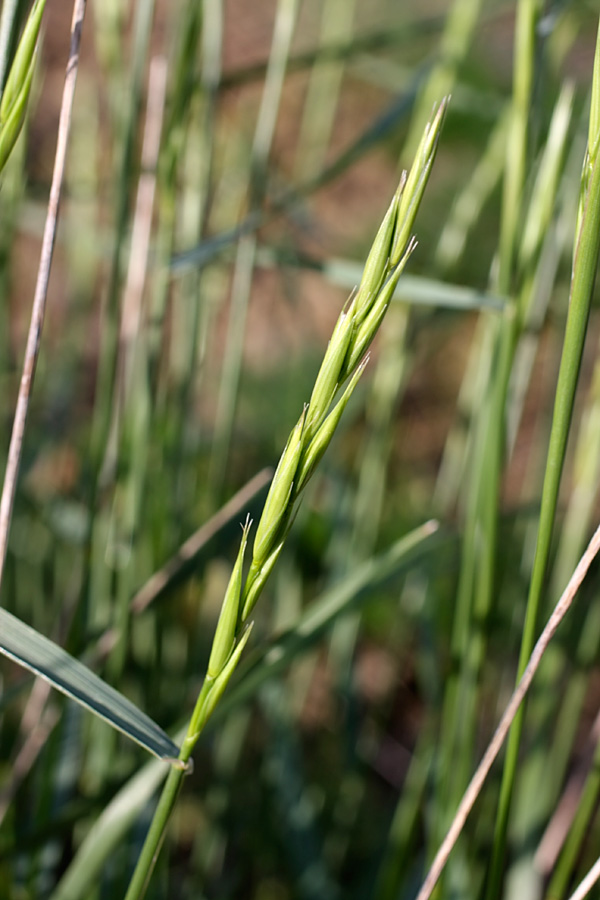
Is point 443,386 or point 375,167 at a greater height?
point 375,167

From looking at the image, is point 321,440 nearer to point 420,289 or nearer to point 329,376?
point 329,376

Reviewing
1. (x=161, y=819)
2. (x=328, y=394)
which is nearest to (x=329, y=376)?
(x=328, y=394)

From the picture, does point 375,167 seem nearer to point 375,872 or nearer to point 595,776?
point 375,872

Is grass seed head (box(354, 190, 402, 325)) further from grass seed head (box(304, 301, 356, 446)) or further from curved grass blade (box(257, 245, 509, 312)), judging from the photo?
curved grass blade (box(257, 245, 509, 312))

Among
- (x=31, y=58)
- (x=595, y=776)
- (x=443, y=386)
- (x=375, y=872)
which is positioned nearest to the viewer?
(x=31, y=58)

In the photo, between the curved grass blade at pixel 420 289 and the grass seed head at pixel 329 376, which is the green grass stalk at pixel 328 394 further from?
the curved grass blade at pixel 420 289

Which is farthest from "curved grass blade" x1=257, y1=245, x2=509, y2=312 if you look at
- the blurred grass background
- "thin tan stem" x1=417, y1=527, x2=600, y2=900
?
"thin tan stem" x1=417, y1=527, x2=600, y2=900

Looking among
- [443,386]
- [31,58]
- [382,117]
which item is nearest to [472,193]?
[382,117]

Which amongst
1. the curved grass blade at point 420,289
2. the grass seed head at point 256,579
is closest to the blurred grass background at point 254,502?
the curved grass blade at point 420,289
